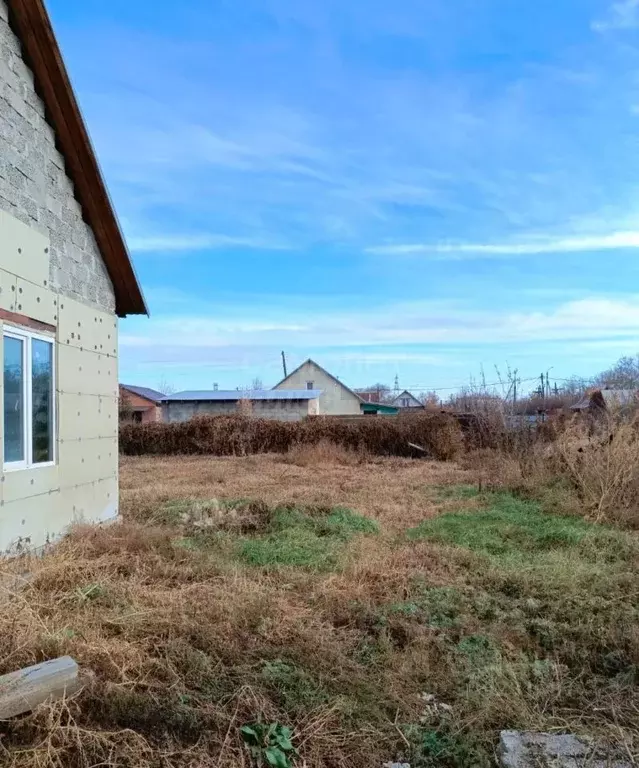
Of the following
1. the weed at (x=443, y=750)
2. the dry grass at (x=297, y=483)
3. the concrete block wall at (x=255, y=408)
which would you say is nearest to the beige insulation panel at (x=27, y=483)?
the dry grass at (x=297, y=483)

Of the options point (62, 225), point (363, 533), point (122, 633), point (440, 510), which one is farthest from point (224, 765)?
point (440, 510)

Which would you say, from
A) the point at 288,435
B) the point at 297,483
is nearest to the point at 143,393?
the point at 288,435

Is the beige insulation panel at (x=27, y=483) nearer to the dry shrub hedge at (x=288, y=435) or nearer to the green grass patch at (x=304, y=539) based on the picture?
the green grass patch at (x=304, y=539)

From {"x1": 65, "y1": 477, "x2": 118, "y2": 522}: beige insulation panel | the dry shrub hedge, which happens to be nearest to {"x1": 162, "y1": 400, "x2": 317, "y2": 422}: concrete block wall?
the dry shrub hedge

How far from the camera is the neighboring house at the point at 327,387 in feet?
160

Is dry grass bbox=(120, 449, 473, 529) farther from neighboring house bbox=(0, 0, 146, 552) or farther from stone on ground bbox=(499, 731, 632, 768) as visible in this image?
stone on ground bbox=(499, 731, 632, 768)

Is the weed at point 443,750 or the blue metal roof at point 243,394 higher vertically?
the blue metal roof at point 243,394

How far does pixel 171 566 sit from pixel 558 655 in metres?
3.41

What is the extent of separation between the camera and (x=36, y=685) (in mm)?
2936

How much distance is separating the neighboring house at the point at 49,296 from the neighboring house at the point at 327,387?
1611 inches

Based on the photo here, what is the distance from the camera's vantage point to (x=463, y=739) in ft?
9.97

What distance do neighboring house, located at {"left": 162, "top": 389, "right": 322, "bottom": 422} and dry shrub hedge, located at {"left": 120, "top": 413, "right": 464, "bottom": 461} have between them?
12.4 metres

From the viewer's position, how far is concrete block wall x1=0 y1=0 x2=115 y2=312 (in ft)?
17.9

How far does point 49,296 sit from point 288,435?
52.5ft
